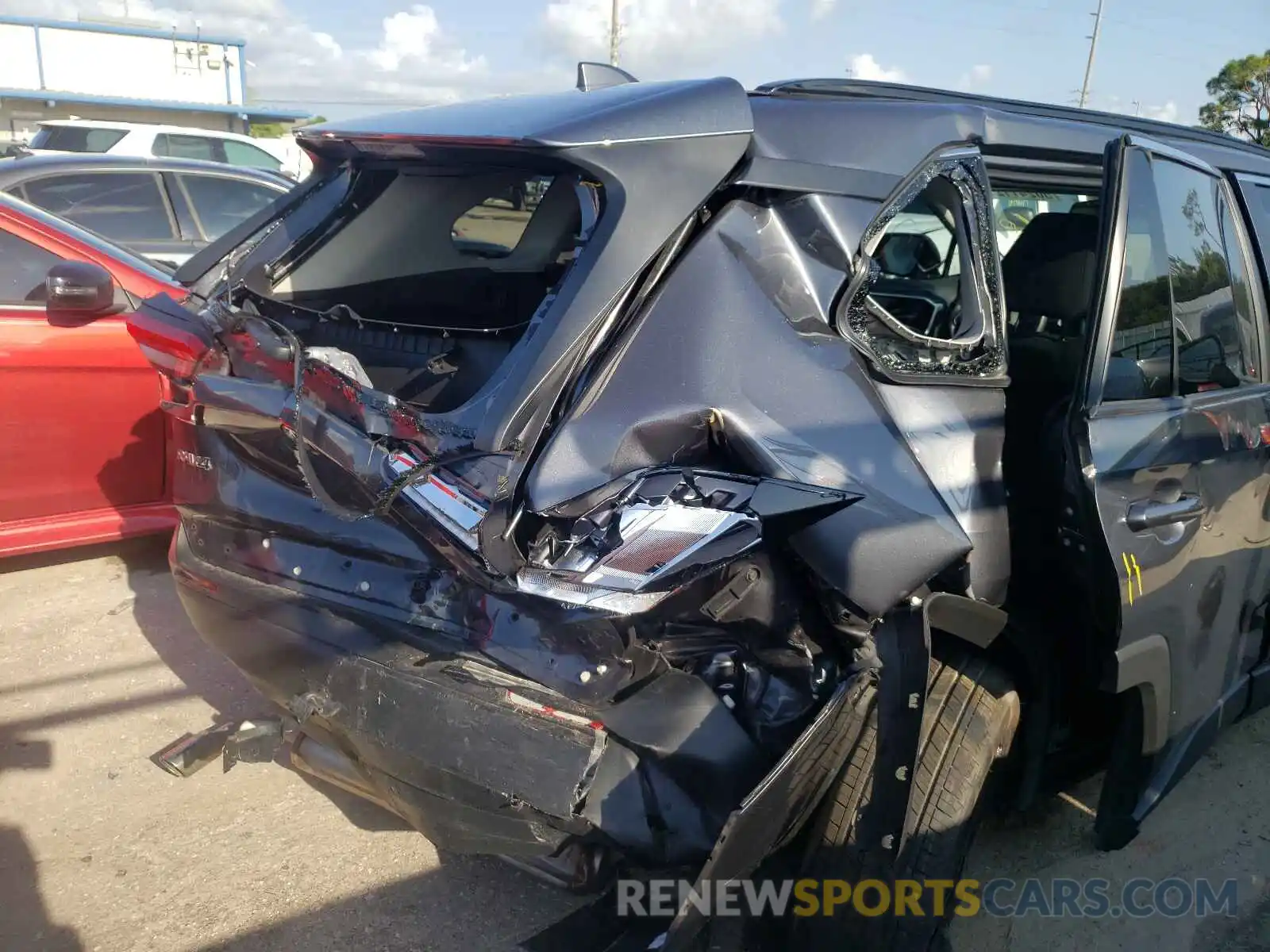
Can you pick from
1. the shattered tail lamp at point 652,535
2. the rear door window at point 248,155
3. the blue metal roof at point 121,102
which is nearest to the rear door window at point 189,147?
the rear door window at point 248,155

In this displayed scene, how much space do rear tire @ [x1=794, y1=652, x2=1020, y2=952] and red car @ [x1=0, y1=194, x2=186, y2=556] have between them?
3.20 meters

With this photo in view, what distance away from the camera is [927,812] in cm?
229

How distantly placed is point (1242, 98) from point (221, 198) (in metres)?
20.7

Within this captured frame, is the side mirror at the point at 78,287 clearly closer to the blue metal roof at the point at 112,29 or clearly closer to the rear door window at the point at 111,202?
the rear door window at the point at 111,202

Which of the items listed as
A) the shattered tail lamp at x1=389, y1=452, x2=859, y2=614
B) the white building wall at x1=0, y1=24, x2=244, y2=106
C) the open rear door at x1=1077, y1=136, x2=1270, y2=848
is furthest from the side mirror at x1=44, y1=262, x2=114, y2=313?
the white building wall at x1=0, y1=24, x2=244, y2=106

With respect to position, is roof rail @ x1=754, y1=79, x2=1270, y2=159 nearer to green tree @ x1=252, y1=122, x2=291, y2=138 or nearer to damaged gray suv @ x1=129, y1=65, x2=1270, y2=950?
damaged gray suv @ x1=129, y1=65, x2=1270, y2=950

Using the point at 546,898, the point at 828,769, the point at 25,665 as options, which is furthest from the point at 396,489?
the point at 25,665

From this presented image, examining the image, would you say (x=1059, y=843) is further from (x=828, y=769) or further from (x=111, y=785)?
(x=111, y=785)

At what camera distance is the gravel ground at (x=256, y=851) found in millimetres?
2609

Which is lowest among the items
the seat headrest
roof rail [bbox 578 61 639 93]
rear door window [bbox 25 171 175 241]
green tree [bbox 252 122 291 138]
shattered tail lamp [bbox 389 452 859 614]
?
green tree [bbox 252 122 291 138]

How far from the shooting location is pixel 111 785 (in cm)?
316

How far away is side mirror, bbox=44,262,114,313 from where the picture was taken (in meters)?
3.89

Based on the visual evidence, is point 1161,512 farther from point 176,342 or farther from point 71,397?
point 71,397

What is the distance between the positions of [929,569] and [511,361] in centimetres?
94
